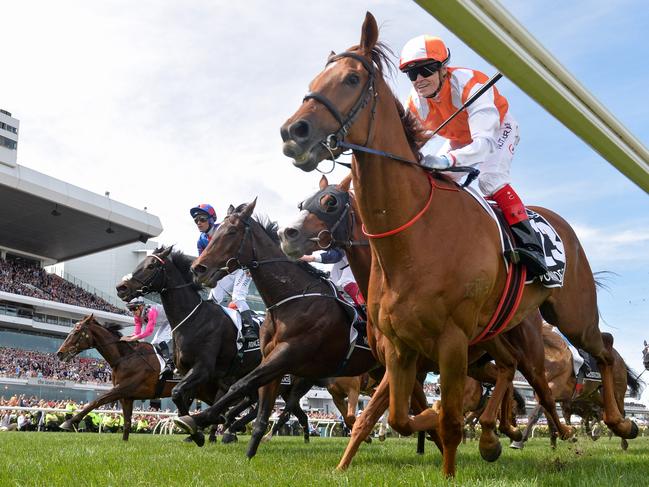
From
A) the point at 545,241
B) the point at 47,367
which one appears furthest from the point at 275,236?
the point at 47,367

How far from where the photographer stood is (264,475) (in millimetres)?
4500

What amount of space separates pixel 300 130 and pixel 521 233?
6.67ft

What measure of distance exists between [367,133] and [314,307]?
3506mm

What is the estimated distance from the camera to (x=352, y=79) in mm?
3920

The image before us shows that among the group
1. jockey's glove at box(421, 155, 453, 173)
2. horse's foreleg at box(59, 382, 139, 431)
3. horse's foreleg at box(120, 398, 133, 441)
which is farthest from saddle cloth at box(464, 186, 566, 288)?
horse's foreleg at box(120, 398, 133, 441)

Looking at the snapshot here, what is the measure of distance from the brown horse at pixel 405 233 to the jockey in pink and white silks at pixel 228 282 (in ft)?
17.5

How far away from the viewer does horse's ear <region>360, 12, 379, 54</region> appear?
13.5 ft

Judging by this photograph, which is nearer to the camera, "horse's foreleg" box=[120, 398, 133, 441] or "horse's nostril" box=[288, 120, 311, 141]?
"horse's nostril" box=[288, 120, 311, 141]

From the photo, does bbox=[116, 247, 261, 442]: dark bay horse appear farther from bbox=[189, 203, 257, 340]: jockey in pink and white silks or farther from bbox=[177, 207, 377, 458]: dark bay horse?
bbox=[177, 207, 377, 458]: dark bay horse

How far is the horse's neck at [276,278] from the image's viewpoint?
288 inches

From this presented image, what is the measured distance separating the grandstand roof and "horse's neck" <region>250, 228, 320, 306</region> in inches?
1637

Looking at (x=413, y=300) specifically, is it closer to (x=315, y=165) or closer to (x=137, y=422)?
(x=315, y=165)

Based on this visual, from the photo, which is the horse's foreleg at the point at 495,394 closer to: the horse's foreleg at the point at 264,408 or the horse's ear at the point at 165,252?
the horse's foreleg at the point at 264,408

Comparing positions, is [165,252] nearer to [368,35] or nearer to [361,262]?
[361,262]
